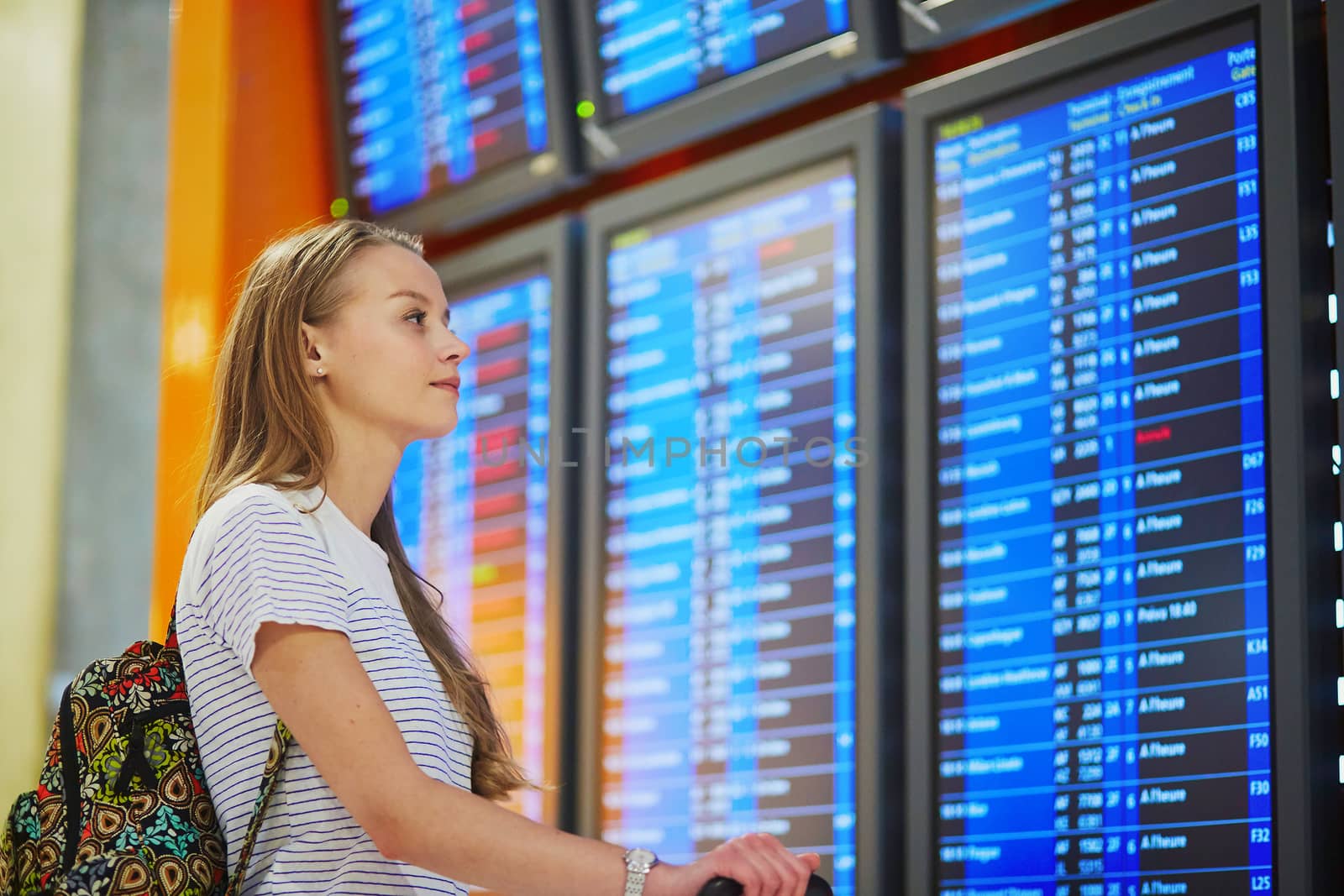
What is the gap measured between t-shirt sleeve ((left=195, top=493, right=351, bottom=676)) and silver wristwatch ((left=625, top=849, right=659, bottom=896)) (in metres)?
0.37

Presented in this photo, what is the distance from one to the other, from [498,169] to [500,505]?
69cm

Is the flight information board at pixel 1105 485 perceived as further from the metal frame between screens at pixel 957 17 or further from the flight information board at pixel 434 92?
the flight information board at pixel 434 92

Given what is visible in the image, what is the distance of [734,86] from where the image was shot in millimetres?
2789

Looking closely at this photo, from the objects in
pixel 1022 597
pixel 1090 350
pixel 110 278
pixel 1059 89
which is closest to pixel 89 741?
pixel 1022 597

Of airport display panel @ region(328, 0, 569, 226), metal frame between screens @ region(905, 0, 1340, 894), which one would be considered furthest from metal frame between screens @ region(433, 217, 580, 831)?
metal frame between screens @ region(905, 0, 1340, 894)

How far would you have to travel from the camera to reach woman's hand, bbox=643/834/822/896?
5.22 feet

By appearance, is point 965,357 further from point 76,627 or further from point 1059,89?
point 76,627

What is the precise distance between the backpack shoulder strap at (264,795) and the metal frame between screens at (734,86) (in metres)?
1.49

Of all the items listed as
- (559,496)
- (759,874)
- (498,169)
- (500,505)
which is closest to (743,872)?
(759,874)

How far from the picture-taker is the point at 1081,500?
221cm

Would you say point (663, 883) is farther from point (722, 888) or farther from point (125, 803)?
point (125, 803)

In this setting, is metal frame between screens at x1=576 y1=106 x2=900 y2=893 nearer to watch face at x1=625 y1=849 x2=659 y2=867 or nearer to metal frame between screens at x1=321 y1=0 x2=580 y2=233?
metal frame between screens at x1=321 y1=0 x2=580 y2=233

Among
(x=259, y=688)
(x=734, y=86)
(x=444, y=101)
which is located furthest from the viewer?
(x=444, y=101)

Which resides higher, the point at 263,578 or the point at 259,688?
the point at 263,578
